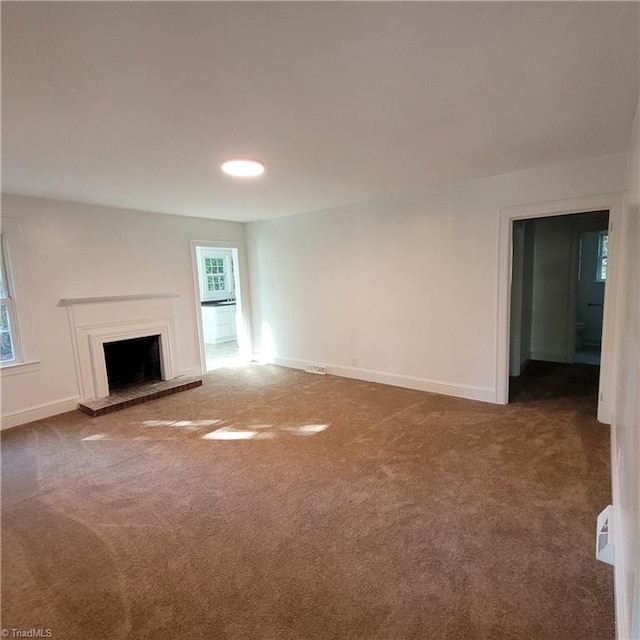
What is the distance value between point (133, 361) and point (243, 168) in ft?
11.4

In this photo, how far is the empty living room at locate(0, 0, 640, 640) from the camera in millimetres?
1526

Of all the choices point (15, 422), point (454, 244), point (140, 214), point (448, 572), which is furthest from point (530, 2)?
point (15, 422)

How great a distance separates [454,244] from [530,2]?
2868 millimetres

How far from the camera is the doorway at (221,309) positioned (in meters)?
6.37

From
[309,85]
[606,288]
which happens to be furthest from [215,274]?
[606,288]

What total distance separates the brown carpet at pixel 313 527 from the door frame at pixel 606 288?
1.01ft

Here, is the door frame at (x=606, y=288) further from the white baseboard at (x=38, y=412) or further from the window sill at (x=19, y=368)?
the window sill at (x=19, y=368)

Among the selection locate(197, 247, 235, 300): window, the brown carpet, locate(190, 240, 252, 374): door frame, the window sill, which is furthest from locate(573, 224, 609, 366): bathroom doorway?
the window sill

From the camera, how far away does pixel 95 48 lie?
4.87ft

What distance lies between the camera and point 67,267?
4180 mm

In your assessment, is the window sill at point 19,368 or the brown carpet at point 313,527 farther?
the window sill at point 19,368

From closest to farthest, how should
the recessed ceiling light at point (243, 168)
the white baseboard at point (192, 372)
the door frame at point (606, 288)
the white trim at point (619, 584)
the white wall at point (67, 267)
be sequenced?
the white trim at point (619, 584) < the recessed ceiling light at point (243, 168) < the door frame at point (606, 288) < the white wall at point (67, 267) < the white baseboard at point (192, 372)

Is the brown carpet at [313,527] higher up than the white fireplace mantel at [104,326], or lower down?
lower down

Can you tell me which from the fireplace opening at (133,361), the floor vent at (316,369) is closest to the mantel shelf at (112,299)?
the fireplace opening at (133,361)
